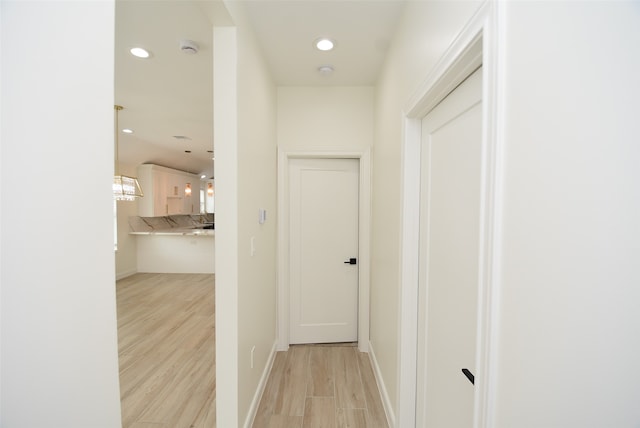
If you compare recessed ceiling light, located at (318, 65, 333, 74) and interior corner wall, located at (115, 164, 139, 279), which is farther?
interior corner wall, located at (115, 164, 139, 279)

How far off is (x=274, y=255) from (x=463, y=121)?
2.12m

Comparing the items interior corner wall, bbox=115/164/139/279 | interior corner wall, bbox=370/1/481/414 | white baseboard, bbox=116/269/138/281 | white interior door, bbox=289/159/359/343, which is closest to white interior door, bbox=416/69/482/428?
interior corner wall, bbox=370/1/481/414

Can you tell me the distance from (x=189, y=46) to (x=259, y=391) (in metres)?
2.59

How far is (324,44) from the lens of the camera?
6.78ft

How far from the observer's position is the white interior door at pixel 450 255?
3.32 feet

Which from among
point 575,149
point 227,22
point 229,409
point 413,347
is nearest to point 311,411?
point 229,409

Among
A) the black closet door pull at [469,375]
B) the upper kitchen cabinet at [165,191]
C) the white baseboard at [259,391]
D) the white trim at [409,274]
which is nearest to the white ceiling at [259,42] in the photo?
the white trim at [409,274]

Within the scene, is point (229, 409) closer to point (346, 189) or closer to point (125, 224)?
point (346, 189)

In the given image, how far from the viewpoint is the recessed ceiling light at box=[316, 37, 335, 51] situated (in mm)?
2022

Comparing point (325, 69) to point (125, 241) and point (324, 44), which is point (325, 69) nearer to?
point (324, 44)

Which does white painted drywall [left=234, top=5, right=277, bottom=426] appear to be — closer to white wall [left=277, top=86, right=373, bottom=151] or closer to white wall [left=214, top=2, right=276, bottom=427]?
white wall [left=214, top=2, right=276, bottom=427]

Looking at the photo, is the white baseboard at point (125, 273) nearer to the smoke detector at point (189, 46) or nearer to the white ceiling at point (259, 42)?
the white ceiling at point (259, 42)

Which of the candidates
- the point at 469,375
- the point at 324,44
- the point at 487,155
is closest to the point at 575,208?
the point at 487,155

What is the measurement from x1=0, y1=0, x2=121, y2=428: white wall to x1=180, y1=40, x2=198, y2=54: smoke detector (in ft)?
5.74
